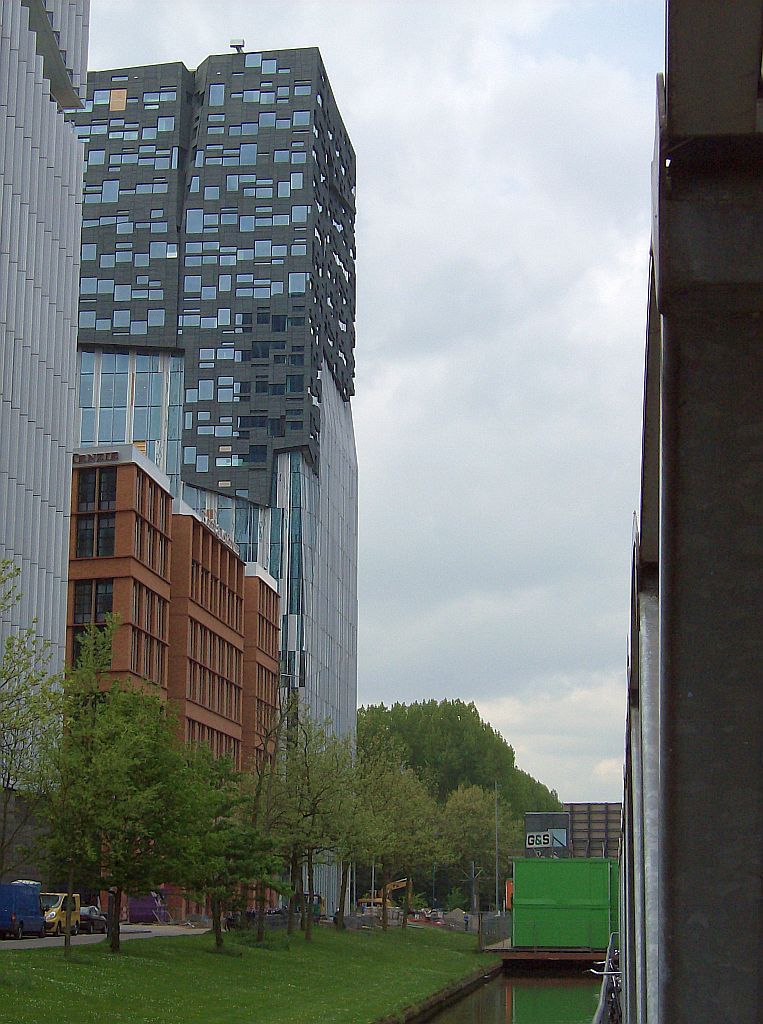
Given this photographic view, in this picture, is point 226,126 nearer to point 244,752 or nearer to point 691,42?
point 244,752

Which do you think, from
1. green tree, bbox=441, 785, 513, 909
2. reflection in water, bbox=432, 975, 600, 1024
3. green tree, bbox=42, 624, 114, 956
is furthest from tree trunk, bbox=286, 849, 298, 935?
green tree, bbox=441, 785, 513, 909

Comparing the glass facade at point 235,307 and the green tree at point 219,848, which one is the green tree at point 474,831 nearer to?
Answer: the glass facade at point 235,307

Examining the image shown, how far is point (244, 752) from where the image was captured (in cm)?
10138

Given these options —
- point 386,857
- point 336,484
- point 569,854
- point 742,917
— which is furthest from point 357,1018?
point 336,484

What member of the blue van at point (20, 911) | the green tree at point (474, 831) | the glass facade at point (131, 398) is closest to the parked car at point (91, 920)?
the blue van at point (20, 911)

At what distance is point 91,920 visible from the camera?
196 ft

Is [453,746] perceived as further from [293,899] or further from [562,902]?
[562,902]

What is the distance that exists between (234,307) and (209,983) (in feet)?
292

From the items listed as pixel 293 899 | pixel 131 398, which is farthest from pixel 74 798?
pixel 131 398

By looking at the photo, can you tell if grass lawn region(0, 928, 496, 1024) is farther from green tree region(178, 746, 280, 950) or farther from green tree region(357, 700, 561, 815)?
green tree region(357, 700, 561, 815)

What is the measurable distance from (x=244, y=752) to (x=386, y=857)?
2086 cm

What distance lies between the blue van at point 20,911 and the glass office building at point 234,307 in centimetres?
6289

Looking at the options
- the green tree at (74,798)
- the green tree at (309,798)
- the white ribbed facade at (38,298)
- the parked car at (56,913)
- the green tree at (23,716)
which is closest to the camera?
the green tree at (23,716)

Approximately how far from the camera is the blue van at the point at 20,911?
152ft
